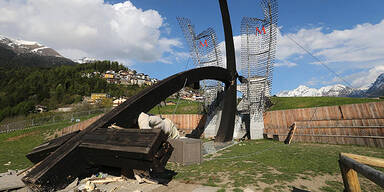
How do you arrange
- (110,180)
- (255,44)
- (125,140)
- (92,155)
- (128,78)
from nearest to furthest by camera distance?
(125,140) < (92,155) < (110,180) < (255,44) < (128,78)

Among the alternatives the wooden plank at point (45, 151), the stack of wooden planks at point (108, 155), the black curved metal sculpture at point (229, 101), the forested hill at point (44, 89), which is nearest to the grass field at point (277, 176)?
the stack of wooden planks at point (108, 155)

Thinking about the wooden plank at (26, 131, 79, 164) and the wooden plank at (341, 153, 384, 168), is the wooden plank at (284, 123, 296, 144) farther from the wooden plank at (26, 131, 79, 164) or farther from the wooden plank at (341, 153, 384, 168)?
the wooden plank at (26, 131, 79, 164)

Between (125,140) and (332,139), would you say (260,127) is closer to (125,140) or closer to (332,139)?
(332,139)

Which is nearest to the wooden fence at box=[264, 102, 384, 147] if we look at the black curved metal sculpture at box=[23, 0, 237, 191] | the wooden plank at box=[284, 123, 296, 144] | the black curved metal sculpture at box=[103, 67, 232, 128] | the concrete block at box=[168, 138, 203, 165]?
the wooden plank at box=[284, 123, 296, 144]

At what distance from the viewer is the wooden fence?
11.0 meters

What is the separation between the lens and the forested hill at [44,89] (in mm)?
73863

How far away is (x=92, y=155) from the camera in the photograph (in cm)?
547

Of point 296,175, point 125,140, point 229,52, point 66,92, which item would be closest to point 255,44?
point 229,52

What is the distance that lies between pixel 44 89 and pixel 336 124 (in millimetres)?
98561

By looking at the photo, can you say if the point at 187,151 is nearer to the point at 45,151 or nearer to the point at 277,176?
the point at 277,176

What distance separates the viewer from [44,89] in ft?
272

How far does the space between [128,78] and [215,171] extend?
12978cm

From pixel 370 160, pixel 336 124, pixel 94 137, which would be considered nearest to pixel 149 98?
pixel 94 137

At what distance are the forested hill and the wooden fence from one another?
7752 centimetres
